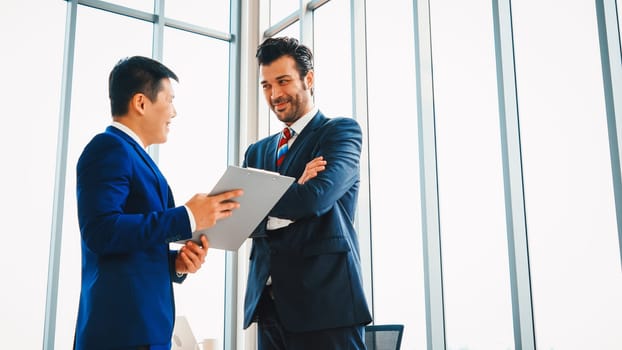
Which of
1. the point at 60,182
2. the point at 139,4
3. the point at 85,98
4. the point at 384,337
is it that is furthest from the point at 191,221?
the point at 139,4

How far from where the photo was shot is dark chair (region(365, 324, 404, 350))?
95.1 inches

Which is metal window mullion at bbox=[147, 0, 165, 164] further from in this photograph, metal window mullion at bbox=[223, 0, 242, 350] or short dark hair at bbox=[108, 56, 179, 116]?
short dark hair at bbox=[108, 56, 179, 116]

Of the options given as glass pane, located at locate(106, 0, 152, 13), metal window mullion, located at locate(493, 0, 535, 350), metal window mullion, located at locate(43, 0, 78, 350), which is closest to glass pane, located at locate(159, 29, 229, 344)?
glass pane, located at locate(106, 0, 152, 13)

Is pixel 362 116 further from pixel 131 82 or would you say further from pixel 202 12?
pixel 131 82

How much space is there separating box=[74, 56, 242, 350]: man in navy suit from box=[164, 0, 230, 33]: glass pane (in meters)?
3.67

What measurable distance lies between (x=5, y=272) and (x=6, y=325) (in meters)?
A: 0.35

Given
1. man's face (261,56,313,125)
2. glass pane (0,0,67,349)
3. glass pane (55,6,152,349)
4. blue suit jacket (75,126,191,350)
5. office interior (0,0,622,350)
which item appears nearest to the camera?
blue suit jacket (75,126,191,350)

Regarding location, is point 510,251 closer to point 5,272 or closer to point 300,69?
point 300,69

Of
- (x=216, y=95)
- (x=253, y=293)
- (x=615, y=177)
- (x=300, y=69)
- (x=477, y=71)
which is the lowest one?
(x=253, y=293)

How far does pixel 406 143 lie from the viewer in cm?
368

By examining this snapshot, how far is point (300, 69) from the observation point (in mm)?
2178

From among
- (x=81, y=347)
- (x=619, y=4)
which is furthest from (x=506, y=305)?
(x=81, y=347)

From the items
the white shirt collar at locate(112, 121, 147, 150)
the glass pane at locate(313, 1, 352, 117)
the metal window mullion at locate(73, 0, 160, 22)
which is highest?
the metal window mullion at locate(73, 0, 160, 22)

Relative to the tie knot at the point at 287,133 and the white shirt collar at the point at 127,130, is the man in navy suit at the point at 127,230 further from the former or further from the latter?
the tie knot at the point at 287,133
